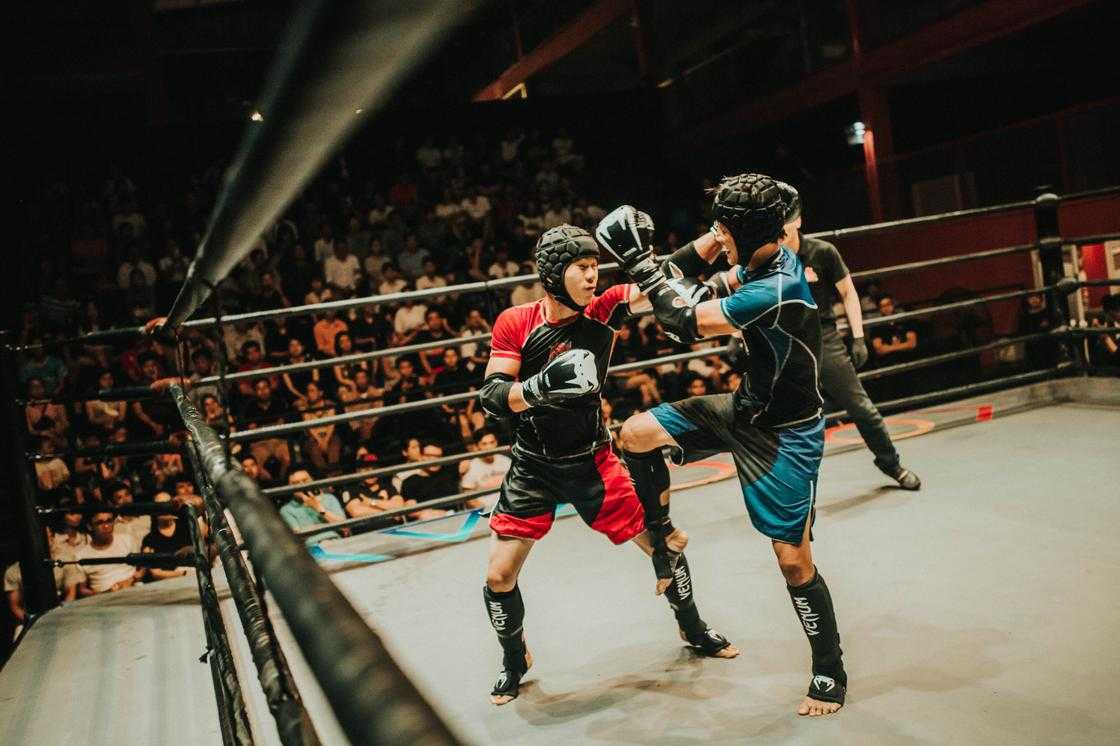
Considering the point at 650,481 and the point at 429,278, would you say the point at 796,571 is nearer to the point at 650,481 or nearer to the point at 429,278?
the point at 650,481

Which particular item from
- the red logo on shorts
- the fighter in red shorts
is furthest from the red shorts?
the red logo on shorts

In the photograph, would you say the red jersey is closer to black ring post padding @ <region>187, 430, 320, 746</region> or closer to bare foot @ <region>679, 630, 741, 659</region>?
bare foot @ <region>679, 630, 741, 659</region>

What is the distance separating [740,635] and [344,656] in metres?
2.49

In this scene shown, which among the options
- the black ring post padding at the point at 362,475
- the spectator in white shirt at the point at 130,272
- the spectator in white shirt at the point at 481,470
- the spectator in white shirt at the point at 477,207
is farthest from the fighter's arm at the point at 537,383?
the spectator in white shirt at the point at 477,207

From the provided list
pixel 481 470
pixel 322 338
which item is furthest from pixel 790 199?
pixel 322 338

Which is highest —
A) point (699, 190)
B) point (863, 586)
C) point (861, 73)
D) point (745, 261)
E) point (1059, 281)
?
point (861, 73)

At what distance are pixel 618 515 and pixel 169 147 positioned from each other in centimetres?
1028

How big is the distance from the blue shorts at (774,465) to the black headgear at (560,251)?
0.61 m

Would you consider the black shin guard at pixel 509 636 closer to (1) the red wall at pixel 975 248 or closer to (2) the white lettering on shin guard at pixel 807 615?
(2) the white lettering on shin guard at pixel 807 615

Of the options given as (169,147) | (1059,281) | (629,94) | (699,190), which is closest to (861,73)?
(699,190)

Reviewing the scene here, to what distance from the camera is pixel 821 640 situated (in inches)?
89.8

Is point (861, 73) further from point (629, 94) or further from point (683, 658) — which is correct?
point (683, 658)

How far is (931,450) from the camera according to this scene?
187 inches

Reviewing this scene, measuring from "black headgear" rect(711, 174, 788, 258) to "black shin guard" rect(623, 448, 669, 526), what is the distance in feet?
2.39
